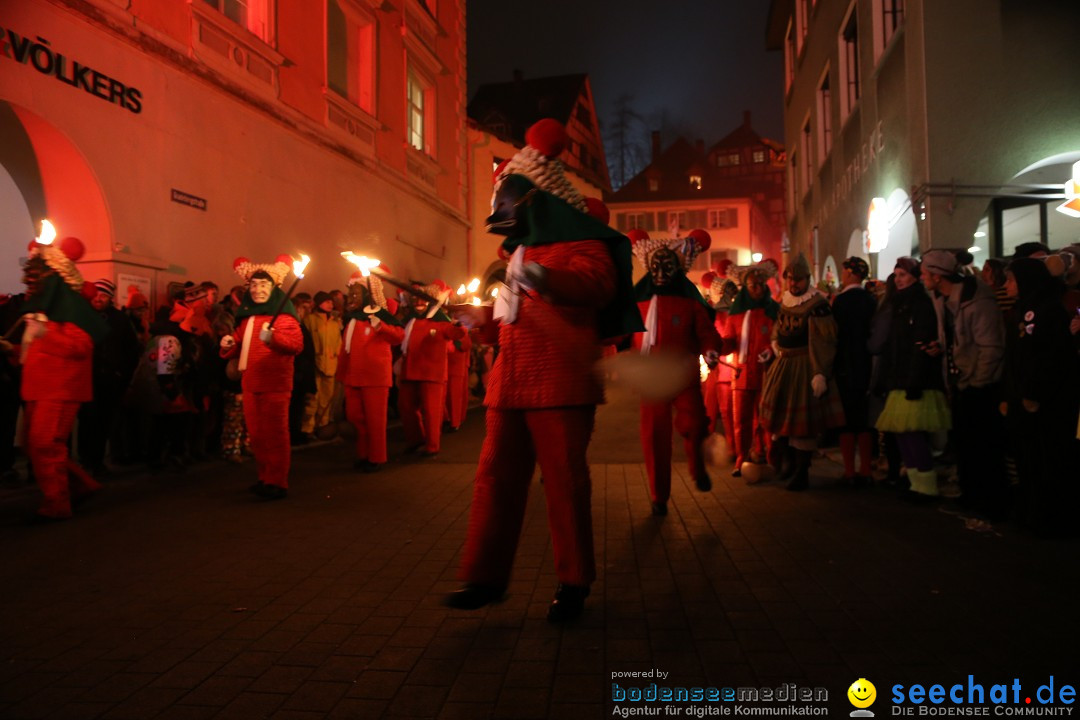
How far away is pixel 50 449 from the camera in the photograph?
244 inches

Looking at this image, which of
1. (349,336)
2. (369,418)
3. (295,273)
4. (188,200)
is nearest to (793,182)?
(188,200)

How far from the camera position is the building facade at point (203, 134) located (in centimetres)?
912

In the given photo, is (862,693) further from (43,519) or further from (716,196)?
(716,196)

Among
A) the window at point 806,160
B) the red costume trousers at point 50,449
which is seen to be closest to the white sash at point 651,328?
the red costume trousers at point 50,449

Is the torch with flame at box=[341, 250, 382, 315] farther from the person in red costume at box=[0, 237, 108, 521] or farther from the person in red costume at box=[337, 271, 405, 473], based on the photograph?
the person in red costume at box=[0, 237, 108, 521]

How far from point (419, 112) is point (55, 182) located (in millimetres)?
13173

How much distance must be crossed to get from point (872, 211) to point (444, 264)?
43.6 feet

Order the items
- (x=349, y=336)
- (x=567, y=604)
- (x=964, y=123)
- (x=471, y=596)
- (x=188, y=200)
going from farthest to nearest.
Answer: (x=188, y=200) < (x=964, y=123) < (x=349, y=336) < (x=567, y=604) < (x=471, y=596)

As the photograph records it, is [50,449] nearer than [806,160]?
Yes

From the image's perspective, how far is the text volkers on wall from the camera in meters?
8.29

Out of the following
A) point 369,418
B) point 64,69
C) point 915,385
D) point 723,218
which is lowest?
point 369,418

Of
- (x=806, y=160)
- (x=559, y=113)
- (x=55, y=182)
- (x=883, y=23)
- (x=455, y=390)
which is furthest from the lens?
(x=559, y=113)

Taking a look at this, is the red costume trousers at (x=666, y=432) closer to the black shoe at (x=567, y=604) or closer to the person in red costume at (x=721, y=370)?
the person in red costume at (x=721, y=370)

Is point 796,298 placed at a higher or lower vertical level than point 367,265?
lower
